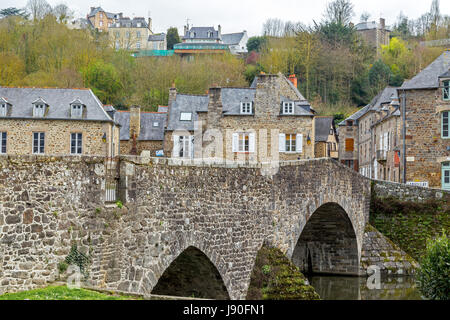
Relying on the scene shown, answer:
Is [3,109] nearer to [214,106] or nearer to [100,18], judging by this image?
[214,106]

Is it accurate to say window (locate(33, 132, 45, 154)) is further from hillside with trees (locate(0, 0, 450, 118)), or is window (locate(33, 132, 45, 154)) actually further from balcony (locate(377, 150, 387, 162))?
balcony (locate(377, 150, 387, 162))

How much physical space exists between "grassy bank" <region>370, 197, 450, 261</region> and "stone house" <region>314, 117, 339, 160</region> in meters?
16.0

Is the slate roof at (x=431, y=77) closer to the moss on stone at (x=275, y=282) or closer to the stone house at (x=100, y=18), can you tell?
the moss on stone at (x=275, y=282)

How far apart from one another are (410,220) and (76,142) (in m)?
15.7

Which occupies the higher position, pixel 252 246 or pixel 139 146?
pixel 139 146

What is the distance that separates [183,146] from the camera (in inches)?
1329

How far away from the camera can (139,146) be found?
35.7 meters

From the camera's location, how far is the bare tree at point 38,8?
52547 millimetres

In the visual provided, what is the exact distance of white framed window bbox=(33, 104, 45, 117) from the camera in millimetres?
30031

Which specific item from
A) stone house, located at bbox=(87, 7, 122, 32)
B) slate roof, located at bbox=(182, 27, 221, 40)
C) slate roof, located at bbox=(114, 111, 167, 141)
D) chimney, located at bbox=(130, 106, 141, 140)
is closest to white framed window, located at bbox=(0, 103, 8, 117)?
slate roof, located at bbox=(114, 111, 167, 141)

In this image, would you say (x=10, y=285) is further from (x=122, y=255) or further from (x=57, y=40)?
(x=57, y=40)

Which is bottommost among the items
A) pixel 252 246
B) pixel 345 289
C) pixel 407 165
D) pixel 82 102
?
pixel 345 289
